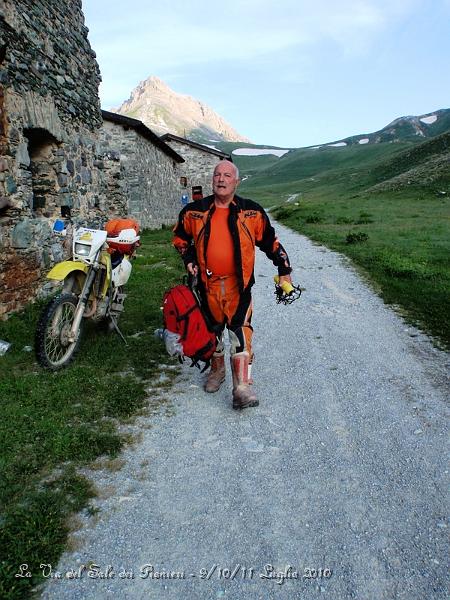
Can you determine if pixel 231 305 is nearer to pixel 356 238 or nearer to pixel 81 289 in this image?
pixel 81 289

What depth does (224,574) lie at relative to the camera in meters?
2.17

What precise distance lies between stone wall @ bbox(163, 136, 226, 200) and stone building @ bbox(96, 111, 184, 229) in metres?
5.12

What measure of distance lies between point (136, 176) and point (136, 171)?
0.21 m

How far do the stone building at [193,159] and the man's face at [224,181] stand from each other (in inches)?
1039

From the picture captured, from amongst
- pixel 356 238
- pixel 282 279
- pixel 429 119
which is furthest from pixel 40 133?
pixel 429 119

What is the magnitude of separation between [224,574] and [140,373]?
2.60m

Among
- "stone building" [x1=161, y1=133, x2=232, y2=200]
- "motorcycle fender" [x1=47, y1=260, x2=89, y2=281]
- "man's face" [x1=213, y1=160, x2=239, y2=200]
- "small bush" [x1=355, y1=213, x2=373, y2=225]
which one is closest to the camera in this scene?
"man's face" [x1=213, y1=160, x2=239, y2=200]

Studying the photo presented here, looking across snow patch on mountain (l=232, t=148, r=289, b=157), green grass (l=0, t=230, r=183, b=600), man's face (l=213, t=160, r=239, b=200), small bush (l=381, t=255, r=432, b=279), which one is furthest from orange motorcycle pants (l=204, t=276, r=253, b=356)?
snow patch on mountain (l=232, t=148, r=289, b=157)

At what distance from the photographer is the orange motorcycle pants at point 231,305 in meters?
3.95

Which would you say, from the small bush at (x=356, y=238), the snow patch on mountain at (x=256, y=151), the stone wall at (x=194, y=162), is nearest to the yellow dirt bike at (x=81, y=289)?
the small bush at (x=356, y=238)

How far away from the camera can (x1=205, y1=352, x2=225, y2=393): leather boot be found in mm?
4238

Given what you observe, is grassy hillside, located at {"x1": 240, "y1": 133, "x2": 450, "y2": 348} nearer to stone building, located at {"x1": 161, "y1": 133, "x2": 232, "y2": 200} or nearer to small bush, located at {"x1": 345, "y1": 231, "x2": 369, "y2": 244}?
small bush, located at {"x1": 345, "y1": 231, "x2": 369, "y2": 244}

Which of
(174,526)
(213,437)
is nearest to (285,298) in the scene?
(213,437)

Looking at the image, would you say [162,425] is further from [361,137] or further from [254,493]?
[361,137]
